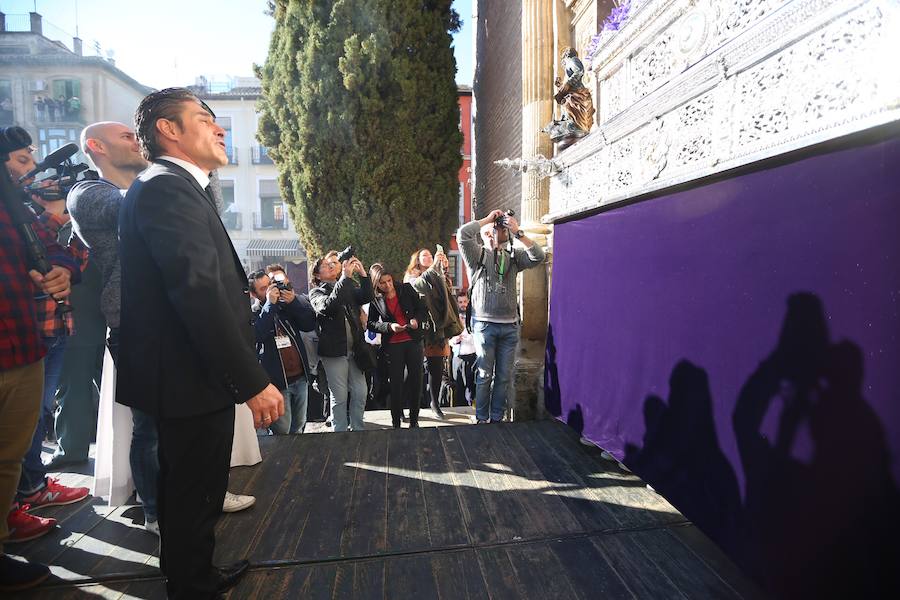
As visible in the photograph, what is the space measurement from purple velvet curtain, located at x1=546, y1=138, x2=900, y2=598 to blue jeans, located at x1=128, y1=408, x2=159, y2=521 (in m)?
2.46

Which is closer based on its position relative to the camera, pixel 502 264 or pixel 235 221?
pixel 502 264

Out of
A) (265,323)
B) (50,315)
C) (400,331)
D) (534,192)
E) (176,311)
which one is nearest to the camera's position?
(176,311)

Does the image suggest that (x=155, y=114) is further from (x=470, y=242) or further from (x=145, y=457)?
(x=470, y=242)

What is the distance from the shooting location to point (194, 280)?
4.90 feet

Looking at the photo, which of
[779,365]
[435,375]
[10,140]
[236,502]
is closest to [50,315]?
[10,140]

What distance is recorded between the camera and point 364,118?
10.2 meters

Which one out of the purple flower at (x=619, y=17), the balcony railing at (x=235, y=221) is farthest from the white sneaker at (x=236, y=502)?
the balcony railing at (x=235, y=221)

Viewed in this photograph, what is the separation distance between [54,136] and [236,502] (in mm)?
27034

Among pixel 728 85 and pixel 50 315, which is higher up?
pixel 728 85

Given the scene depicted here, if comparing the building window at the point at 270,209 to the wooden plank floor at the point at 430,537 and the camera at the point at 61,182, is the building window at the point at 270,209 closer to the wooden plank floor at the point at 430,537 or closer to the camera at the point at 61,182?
the camera at the point at 61,182

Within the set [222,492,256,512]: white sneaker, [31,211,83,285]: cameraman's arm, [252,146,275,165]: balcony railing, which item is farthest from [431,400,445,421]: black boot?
[252,146,275,165]: balcony railing

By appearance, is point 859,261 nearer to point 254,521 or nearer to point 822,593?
point 822,593

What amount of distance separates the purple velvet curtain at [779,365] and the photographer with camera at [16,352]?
2.80m

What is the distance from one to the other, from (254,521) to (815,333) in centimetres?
258
